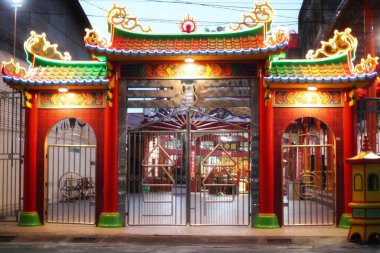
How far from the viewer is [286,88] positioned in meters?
14.7

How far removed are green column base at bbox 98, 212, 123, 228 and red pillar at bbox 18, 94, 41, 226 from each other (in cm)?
172

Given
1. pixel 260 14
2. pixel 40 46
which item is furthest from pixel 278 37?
pixel 40 46

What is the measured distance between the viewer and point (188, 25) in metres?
15.1

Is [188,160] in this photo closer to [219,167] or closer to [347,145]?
[219,167]

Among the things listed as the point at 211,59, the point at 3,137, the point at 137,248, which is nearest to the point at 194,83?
the point at 211,59

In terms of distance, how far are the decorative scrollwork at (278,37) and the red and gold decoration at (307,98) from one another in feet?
4.28

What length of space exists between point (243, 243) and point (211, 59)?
4.63 metres

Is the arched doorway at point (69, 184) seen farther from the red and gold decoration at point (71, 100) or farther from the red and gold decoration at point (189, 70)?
the red and gold decoration at point (189, 70)

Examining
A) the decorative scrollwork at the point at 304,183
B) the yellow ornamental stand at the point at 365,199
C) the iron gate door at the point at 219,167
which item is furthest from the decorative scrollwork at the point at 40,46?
the yellow ornamental stand at the point at 365,199

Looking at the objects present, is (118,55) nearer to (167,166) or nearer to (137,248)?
(167,166)

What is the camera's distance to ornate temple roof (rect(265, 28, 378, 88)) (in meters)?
13.9

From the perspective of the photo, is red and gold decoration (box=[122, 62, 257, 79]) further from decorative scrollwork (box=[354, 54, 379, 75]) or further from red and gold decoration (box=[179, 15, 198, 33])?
decorative scrollwork (box=[354, 54, 379, 75])

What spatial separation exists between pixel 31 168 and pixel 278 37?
703cm

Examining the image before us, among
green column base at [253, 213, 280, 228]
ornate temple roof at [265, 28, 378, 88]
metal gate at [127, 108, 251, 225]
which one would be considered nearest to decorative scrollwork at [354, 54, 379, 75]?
ornate temple roof at [265, 28, 378, 88]
